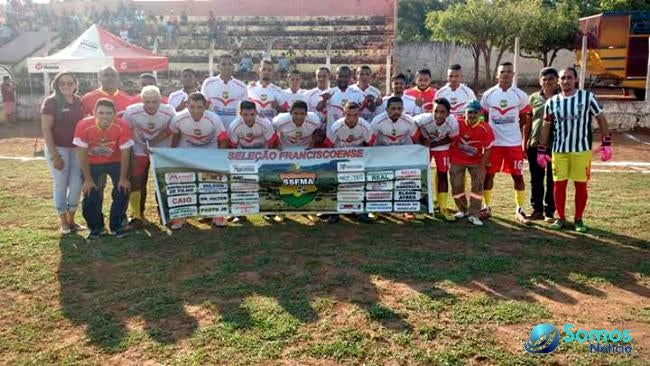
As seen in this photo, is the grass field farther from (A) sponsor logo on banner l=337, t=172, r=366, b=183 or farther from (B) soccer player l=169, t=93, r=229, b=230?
(B) soccer player l=169, t=93, r=229, b=230

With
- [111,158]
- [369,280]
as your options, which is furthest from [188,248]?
[369,280]

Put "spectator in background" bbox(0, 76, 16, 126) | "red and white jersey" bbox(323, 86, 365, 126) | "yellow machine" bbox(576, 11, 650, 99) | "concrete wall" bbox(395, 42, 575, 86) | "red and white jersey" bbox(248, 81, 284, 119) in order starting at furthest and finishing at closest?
"concrete wall" bbox(395, 42, 575, 86)
"spectator in background" bbox(0, 76, 16, 126)
"yellow machine" bbox(576, 11, 650, 99)
"red and white jersey" bbox(248, 81, 284, 119)
"red and white jersey" bbox(323, 86, 365, 126)

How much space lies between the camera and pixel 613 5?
26.5 m

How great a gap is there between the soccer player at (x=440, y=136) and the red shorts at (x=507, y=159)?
0.62 meters

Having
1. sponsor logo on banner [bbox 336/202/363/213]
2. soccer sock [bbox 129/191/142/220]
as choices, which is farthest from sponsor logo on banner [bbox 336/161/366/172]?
soccer sock [bbox 129/191/142/220]

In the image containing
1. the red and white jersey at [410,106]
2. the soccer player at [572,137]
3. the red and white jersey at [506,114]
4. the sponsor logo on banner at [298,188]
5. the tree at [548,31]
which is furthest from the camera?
the tree at [548,31]

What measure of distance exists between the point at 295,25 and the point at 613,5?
51.4 feet

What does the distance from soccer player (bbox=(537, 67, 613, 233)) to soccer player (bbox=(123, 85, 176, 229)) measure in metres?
4.75

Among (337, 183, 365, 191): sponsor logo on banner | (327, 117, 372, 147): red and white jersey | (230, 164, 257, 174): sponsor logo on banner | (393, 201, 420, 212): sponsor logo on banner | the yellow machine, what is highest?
the yellow machine

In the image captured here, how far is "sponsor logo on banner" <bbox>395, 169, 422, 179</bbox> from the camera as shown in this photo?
22.5 feet

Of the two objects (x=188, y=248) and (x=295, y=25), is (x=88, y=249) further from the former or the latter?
(x=295, y=25)

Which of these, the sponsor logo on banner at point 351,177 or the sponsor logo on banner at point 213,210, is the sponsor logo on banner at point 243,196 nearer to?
the sponsor logo on banner at point 213,210

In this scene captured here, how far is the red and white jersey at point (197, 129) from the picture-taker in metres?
6.73

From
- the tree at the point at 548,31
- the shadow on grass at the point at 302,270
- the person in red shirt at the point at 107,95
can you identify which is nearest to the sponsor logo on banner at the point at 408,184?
the shadow on grass at the point at 302,270
